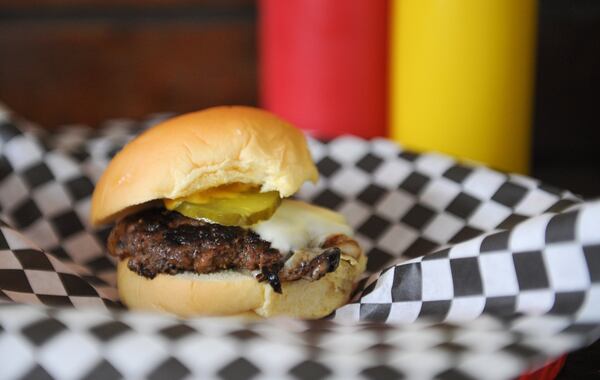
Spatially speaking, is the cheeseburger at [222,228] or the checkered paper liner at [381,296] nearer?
the checkered paper liner at [381,296]

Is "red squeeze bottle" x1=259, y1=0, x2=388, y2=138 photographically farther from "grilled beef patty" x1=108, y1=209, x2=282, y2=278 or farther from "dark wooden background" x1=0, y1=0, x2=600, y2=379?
"grilled beef patty" x1=108, y1=209, x2=282, y2=278

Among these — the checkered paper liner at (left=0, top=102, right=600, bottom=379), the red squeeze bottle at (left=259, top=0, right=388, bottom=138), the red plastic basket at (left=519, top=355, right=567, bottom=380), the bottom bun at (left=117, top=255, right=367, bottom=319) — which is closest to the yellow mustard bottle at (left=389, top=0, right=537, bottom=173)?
the red squeeze bottle at (left=259, top=0, right=388, bottom=138)

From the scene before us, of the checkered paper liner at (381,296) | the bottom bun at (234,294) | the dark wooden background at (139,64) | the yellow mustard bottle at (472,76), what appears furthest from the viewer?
the dark wooden background at (139,64)

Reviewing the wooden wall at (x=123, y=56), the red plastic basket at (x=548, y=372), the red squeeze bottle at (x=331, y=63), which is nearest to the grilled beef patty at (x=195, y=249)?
the red plastic basket at (x=548, y=372)

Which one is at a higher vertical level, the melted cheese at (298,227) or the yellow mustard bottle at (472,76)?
the yellow mustard bottle at (472,76)

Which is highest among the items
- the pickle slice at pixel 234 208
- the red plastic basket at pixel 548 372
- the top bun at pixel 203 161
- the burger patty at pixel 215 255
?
the top bun at pixel 203 161

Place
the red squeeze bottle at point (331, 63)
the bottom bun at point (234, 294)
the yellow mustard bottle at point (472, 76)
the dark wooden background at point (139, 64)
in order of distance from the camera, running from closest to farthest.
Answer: the bottom bun at point (234, 294) → the yellow mustard bottle at point (472, 76) → the red squeeze bottle at point (331, 63) → the dark wooden background at point (139, 64)

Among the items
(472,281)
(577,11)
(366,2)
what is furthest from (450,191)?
(577,11)

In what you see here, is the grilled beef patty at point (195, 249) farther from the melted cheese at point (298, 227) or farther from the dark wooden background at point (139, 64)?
the dark wooden background at point (139, 64)
